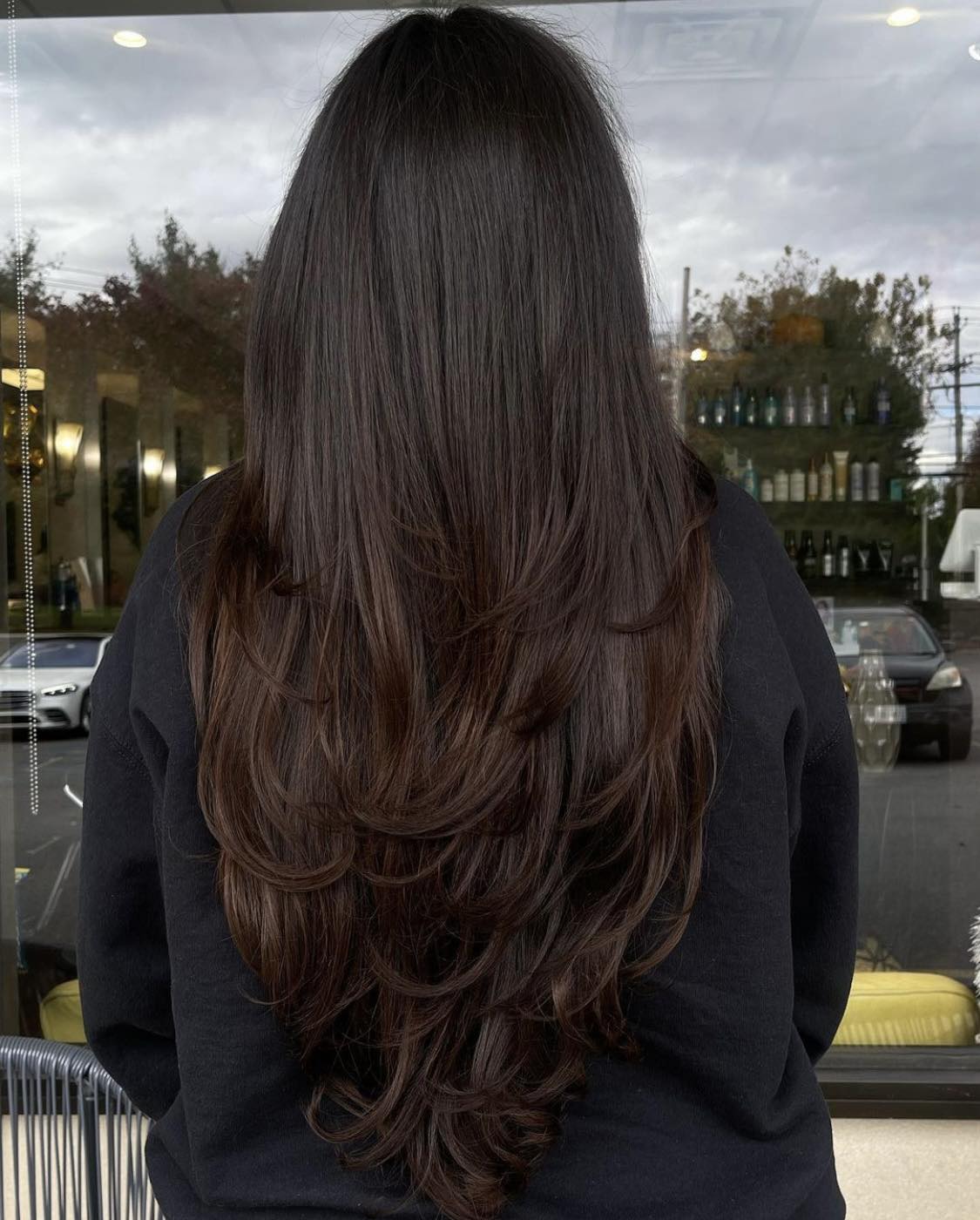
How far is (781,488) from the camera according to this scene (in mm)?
3619

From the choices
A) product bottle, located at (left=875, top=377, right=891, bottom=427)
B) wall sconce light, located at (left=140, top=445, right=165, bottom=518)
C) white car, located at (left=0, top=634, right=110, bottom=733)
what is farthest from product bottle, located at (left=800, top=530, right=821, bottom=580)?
white car, located at (left=0, top=634, right=110, bottom=733)

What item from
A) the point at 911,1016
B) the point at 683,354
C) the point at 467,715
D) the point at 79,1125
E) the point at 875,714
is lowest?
the point at 911,1016

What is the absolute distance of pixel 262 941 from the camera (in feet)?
2.23

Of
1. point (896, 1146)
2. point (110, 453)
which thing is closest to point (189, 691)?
point (896, 1146)

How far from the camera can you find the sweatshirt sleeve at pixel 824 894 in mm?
808

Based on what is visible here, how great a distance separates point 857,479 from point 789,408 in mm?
345

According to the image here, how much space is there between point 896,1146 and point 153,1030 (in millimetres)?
1921

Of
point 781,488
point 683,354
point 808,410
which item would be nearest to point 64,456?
point 683,354

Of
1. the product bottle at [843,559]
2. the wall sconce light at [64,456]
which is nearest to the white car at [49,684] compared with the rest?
the wall sconce light at [64,456]

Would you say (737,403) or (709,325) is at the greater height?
(709,325)

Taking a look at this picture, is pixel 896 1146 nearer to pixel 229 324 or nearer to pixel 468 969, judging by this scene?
pixel 468 969

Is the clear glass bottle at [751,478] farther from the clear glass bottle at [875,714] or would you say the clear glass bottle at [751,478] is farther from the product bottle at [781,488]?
the clear glass bottle at [875,714]

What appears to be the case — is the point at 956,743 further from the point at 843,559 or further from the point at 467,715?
the point at 467,715

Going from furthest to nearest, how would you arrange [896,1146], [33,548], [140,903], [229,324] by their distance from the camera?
[229,324], [33,548], [896,1146], [140,903]
